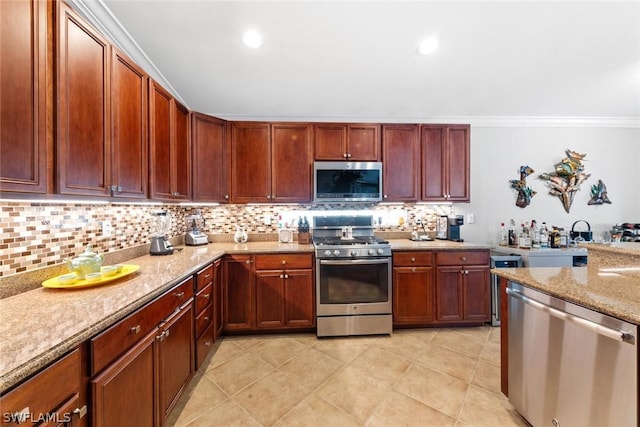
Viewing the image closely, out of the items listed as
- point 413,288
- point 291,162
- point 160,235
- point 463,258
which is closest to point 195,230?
point 160,235

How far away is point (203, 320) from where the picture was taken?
2018 millimetres

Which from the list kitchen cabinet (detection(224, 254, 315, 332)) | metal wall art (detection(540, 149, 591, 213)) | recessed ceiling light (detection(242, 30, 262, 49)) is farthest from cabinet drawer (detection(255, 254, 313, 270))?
metal wall art (detection(540, 149, 591, 213))

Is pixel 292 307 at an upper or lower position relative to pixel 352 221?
lower

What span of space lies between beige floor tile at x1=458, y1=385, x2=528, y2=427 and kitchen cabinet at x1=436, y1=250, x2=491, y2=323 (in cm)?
96

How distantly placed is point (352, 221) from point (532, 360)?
207 cm

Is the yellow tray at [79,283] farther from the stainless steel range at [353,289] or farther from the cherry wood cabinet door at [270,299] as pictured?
the stainless steel range at [353,289]

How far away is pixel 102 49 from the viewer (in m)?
1.38

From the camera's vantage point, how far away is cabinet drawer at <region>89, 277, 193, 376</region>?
93cm

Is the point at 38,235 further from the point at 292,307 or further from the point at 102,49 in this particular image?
the point at 292,307

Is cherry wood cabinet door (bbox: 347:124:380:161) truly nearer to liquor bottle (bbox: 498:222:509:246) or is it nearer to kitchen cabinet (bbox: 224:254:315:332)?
kitchen cabinet (bbox: 224:254:315:332)

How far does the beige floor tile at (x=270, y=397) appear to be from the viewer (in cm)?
159

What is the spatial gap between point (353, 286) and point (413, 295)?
2.28 ft

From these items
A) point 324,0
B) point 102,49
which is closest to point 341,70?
point 324,0

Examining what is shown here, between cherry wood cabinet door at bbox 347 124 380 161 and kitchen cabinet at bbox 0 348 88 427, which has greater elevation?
cherry wood cabinet door at bbox 347 124 380 161
